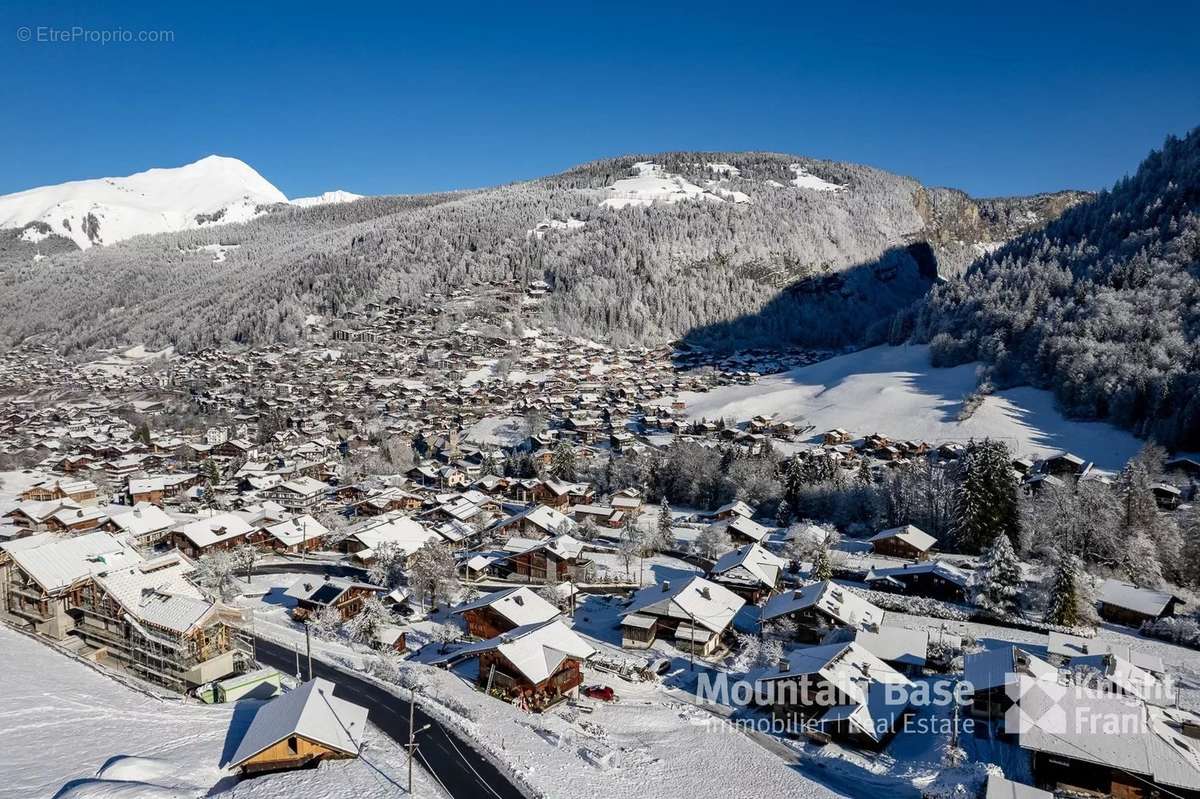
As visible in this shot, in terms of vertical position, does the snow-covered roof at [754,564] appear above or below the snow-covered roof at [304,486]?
above

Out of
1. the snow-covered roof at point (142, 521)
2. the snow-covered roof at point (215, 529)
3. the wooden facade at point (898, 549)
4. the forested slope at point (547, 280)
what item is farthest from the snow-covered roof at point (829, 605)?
the forested slope at point (547, 280)

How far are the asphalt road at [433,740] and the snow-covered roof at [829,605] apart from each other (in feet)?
52.0

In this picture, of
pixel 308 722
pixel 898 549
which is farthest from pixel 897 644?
pixel 308 722

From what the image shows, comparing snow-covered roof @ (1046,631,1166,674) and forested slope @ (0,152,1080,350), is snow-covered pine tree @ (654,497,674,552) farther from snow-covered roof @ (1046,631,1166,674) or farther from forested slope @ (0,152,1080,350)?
forested slope @ (0,152,1080,350)

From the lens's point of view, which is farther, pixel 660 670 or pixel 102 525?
pixel 102 525

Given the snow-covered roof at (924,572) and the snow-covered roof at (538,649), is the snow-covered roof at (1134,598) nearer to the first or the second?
the snow-covered roof at (924,572)

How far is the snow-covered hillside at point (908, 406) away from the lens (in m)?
64.2

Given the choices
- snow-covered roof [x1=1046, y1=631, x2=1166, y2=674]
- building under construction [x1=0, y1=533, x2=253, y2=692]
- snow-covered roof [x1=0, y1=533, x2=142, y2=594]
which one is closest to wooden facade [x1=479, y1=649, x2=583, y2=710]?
building under construction [x1=0, y1=533, x2=253, y2=692]

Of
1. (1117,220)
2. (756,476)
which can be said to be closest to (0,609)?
(756,476)

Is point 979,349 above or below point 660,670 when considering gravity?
A: above

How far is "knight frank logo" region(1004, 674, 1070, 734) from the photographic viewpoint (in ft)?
65.3

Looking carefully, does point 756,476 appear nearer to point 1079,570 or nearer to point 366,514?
point 1079,570

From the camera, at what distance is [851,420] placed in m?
76.6

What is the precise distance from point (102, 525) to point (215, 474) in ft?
61.5
